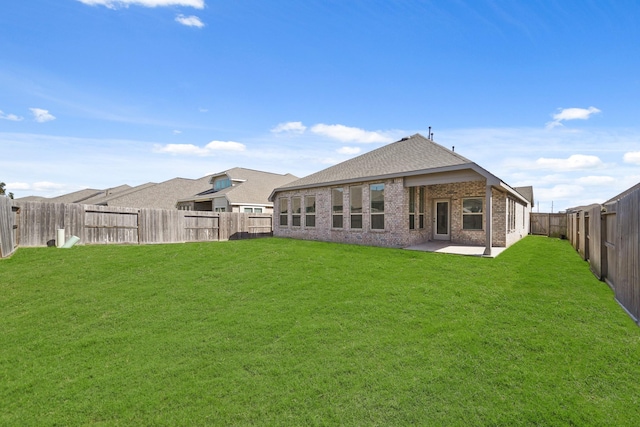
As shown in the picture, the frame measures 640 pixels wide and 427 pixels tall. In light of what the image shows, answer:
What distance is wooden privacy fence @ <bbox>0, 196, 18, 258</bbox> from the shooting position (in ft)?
30.4

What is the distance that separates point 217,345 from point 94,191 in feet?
163

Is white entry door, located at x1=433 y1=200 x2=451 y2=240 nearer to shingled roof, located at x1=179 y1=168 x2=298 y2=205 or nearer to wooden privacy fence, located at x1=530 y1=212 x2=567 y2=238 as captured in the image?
wooden privacy fence, located at x1=530 y1=212 x2=567 y2=238

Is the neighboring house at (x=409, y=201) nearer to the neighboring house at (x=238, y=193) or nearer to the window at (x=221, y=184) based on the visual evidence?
the neighboring house at (x=238, y=193)

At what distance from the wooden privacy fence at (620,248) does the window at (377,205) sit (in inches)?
278

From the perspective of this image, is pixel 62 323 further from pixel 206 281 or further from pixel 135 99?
pixel 135 99

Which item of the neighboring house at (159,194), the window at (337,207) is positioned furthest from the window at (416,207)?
the neighboring house at (159,194)

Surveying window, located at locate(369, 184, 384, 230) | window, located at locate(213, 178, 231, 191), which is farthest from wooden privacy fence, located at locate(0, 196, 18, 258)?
window, located at locate(213, 178, 231, 191)

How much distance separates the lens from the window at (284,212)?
18.6m

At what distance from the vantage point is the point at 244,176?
27922 millimetres

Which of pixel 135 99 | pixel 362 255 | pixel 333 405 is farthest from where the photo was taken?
pixel 135 99

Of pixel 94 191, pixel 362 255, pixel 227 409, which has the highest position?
pixel 94 191

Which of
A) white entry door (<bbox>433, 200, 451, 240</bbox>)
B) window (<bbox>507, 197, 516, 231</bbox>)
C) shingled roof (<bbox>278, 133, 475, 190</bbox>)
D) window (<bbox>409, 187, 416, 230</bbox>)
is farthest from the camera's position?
window (<bbox>507, 197, 516, 231</bbox>)

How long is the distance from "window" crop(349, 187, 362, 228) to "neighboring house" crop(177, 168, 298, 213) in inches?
456

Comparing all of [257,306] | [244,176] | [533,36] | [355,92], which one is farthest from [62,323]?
[244,176]
